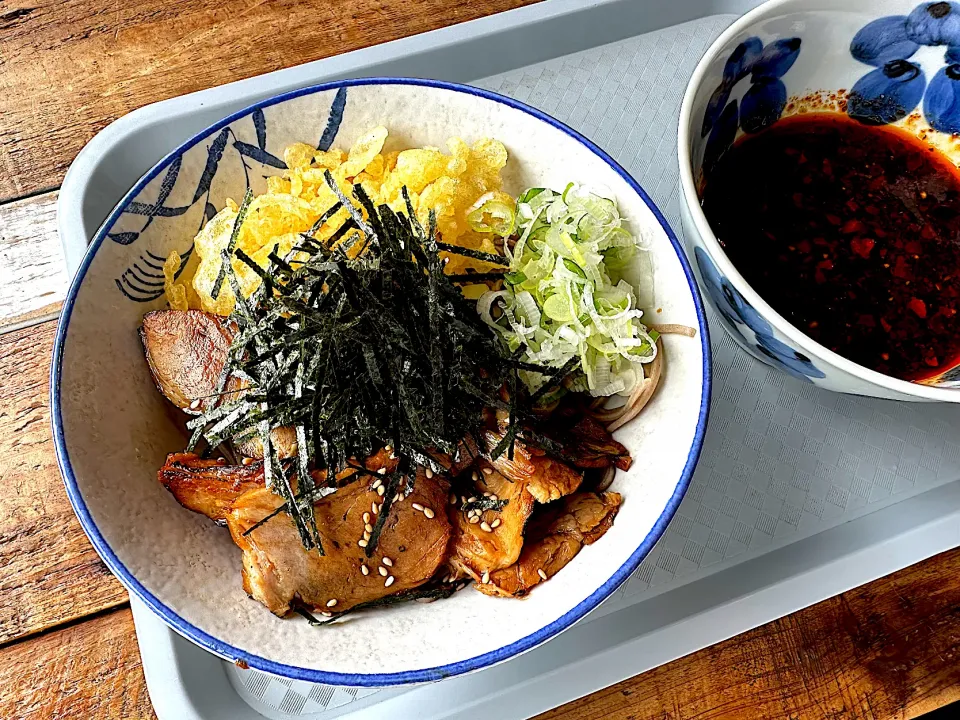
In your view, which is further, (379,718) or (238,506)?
(379,718)

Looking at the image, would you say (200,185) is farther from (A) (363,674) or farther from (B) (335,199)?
(A) (363,674)

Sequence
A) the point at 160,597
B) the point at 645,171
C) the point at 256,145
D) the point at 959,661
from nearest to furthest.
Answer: the point at 160,597 → the point at 256,145 → the point at 959,661 → the point at 645,171

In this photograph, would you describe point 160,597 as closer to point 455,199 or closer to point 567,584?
point 567,584

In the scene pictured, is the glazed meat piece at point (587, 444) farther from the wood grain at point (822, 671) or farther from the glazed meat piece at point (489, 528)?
the wood grain at point (822, 671)

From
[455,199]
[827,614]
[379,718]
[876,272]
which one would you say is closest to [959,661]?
[827,614]

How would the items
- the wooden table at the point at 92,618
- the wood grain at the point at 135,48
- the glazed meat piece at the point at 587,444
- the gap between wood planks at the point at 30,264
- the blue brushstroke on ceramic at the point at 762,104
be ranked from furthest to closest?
the wood grain at the point at 135,48, the gap between wood planks at the point at 30,264, the wooden table at the point at 92,618, the blue brushstroke on ceramic at the point at 762,104, the glazed meat piece at the point at 587,444

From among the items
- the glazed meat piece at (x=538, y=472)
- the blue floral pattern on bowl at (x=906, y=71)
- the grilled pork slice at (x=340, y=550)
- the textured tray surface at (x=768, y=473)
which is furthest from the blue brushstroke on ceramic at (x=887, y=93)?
the grilled pork slice at (x=340, y=550)

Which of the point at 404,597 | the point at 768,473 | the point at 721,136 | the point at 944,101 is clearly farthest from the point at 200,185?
the point at 944,101
